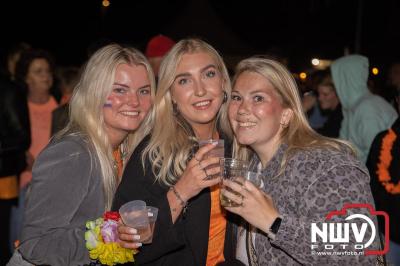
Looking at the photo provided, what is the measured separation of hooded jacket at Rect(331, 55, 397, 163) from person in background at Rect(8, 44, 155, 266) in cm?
286

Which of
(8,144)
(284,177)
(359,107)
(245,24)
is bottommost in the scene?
(284,177)

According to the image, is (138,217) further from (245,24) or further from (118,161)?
(245,24)

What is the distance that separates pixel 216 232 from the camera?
10.5 feet

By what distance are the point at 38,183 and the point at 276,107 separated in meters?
1.55

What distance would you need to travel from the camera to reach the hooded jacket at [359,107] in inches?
203

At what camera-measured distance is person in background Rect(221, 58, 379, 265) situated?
2.39 meters

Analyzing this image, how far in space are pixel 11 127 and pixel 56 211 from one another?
2763mm

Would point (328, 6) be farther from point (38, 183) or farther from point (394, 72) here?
point (38, 183)

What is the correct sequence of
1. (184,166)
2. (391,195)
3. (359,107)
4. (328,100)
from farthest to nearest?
(328,100) < (359,107) < (391,195) < (184,166)

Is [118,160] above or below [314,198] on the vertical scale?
above

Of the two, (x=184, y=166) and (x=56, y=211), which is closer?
(x=56, y=211)

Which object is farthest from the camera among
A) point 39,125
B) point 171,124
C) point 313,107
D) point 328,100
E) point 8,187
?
point 313,107

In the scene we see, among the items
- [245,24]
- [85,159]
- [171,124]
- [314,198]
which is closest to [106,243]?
[85,159]

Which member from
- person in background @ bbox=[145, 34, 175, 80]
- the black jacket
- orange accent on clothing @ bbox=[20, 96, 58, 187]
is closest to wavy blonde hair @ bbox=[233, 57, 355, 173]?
the black jacket
